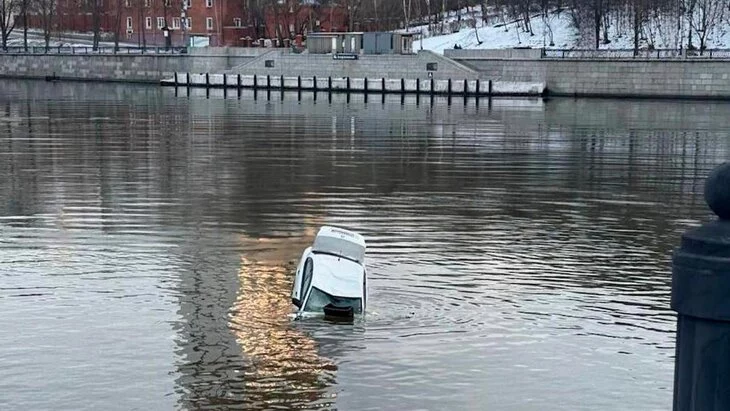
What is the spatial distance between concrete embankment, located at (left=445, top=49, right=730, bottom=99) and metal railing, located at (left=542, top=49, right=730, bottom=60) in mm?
690

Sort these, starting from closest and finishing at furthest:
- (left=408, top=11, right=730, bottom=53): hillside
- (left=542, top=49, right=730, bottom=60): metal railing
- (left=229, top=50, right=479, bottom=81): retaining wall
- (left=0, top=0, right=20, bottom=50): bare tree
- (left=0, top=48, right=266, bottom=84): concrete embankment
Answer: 1. (left=542, top=49, right=730, bottom=60): metal railing
2. (left=229, top=50, right=479, bottom=81): retaining wall
3. (left=408, top=11, right=730, bottom=53): hillside
4. (left=0, top=48, right=266, bottom=84): concrete embankment
5. (left=0, top=0, right=20, bottom=50): bare tree

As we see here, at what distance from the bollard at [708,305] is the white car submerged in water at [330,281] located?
28.5ft

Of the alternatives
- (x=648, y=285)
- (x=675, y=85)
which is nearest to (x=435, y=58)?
(x=675, y=85)

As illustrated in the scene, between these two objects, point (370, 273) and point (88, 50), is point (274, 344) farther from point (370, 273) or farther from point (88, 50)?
point (88, 50)

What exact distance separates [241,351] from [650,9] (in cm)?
8188

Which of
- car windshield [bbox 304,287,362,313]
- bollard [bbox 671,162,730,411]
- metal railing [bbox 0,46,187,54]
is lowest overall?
car windshield [bbox 304,287,362,313]

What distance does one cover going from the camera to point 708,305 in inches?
118

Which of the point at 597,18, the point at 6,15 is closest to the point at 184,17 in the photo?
the point at 6,15

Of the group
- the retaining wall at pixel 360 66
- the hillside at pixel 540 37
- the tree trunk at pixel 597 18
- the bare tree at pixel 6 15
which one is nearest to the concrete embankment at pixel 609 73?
the retaining wall at pixel 360 66

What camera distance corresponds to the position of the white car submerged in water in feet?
38.4

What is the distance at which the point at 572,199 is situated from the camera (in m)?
22.3

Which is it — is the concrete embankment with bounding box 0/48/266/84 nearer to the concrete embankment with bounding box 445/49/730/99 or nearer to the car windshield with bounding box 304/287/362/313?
the concrete embankment with bounding box 445/49/730/99

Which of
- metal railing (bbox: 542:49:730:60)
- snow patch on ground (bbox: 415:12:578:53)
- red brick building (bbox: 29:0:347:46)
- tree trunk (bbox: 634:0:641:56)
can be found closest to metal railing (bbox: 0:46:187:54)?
red brick building (bbox: 29:0:347:46)

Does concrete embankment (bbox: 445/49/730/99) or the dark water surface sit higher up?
concrete embankment (bbox: 445/49/730/99)
